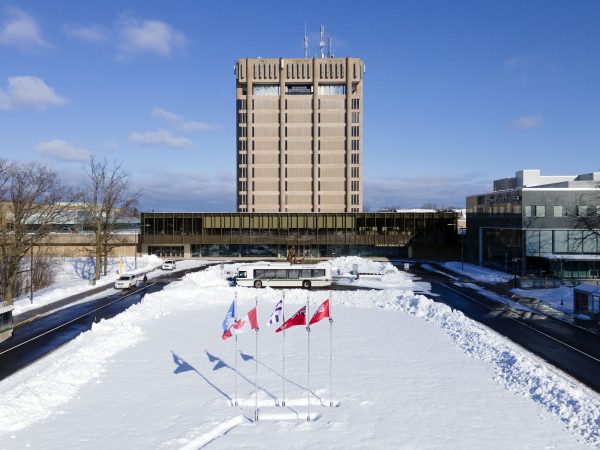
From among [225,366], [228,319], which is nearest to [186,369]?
[225,366]

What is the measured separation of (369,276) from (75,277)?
4234cm

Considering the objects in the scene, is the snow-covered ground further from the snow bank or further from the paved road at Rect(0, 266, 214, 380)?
the paved road at Rect(0, 266, 214, 380)

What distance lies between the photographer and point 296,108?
10225 centimetres

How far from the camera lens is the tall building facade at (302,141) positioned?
102 meters

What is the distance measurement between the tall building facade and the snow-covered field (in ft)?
239

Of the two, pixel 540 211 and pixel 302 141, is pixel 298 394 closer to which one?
pixel 540 211

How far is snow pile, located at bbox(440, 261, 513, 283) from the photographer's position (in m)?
58.4

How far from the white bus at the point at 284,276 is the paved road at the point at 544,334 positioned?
506 inches

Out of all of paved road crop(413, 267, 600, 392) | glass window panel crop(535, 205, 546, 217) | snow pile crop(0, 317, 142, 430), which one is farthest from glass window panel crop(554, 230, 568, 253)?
snow pile crop(0, 317, 142, 430)

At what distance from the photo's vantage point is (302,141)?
10206 centimetres

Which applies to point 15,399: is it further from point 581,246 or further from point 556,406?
point 581,246

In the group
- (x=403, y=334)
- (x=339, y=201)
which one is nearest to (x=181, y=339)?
(x=403, y=334)

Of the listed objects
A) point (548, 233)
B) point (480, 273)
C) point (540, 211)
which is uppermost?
point (540, 211)

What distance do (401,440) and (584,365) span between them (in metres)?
13.6
